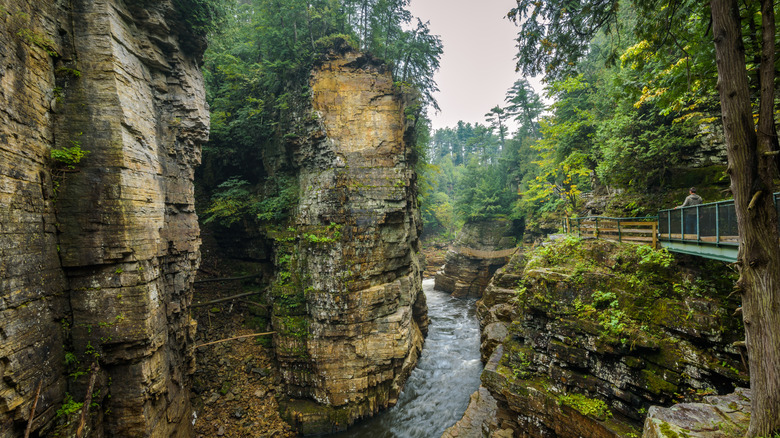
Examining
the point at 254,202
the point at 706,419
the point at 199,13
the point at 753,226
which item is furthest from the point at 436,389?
the point at 199,13

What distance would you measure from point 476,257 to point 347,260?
16.8 meters

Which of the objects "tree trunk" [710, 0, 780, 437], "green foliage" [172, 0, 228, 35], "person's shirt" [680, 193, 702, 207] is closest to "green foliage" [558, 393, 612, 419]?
"tree trunk" [710, 0, 780, 437]

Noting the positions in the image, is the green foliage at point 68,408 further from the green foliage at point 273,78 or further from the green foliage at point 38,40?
the green foliage at point 273,78

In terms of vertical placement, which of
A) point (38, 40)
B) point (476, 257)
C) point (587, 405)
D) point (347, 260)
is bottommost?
point (587, 405)

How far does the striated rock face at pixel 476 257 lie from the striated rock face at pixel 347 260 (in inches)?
514

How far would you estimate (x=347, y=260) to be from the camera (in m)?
11.0

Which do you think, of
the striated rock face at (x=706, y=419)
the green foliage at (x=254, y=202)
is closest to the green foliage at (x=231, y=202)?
the green foliage at (x=254, y=202)

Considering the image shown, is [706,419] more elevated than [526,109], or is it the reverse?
[526,109]

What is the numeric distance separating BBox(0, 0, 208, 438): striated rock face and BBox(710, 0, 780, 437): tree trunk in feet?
36.3

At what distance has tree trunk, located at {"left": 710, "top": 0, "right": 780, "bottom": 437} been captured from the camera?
136 inches

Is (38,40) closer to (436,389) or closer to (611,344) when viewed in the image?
(611,344)

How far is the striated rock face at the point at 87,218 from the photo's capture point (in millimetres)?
4910

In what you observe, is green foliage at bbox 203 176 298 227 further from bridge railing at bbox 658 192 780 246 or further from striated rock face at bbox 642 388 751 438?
bridge railing at bbox 658 192 780 246

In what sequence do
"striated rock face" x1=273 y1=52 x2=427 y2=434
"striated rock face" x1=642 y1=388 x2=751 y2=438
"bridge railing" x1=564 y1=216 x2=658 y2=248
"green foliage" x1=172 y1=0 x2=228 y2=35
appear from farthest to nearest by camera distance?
"striated rock face" x1=273 y1=52 x2=427 y2=434
"green foliage" x1=172 y1=0 x2=228 y2=35
"bridge railing" x1=564 y1=216 x2=658 y2=248
"striated rock face" x1=642 y1=388 x2=751 y2=438
